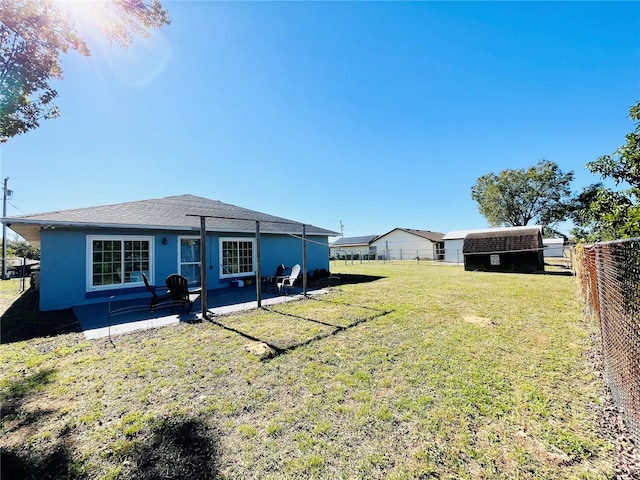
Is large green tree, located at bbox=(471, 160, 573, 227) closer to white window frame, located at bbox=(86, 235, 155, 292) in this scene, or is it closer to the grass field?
the grass field

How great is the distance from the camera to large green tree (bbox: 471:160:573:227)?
31172 millimetres

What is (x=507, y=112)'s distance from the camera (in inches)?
541

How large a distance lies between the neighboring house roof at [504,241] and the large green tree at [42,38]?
21376mm

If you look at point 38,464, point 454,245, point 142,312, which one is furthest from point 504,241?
point 38,464

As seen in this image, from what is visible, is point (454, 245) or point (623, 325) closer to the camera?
point (623, 325)

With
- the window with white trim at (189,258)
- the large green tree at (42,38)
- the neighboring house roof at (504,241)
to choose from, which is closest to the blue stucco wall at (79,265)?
the window with white trim at (189,258)

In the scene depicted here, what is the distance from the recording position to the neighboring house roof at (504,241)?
59.2 feet

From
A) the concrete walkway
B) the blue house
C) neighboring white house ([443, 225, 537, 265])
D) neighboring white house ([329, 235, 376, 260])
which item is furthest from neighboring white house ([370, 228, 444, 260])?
the concrete walkway

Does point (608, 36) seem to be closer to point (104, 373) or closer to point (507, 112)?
point (507, 112)

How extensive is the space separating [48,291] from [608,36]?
1922cm

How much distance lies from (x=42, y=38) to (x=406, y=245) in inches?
1514

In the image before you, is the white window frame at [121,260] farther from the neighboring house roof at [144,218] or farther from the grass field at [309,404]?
the grass field at [309,404]

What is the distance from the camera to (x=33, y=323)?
6.65 m

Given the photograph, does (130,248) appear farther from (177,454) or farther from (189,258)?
(177,454)
